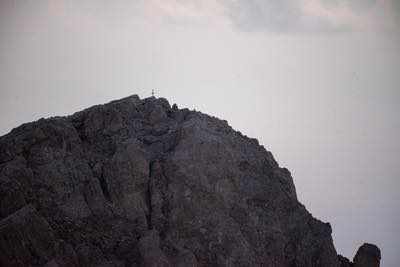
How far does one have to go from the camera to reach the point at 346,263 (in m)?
72.8

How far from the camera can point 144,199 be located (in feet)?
219

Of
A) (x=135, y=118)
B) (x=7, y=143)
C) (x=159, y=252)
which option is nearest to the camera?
(x=159, y=252)

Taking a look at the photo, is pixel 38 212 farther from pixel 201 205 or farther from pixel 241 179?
pixel 241 179

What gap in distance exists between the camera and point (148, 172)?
224 feet

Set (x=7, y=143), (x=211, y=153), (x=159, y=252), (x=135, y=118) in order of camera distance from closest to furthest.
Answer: (x=159, y=252), (x=7, y=143), (x=211, y=153), (x=135, y=118)

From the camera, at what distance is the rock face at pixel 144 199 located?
6072 cm

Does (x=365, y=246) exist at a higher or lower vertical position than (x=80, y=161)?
lower

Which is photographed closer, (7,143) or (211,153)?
(7,143)

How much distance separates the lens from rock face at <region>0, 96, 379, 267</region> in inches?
2391

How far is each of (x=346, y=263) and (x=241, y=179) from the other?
1769 centimetres

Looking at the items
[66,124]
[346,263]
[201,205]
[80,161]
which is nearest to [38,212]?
[80,161]

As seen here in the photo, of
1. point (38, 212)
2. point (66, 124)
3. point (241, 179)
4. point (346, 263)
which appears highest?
point (66, 124)

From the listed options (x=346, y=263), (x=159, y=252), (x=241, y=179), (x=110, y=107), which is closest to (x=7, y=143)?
(x=110, y=107)

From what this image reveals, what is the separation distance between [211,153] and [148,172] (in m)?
Result: 8.40
